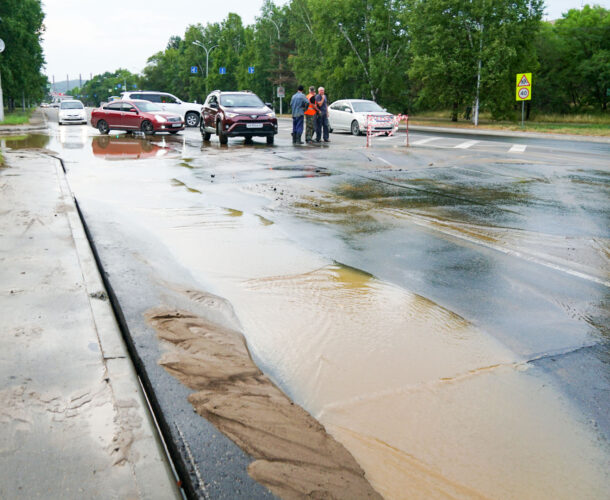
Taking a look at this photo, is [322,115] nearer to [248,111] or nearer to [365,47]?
[248,111]

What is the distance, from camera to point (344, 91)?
52.0m

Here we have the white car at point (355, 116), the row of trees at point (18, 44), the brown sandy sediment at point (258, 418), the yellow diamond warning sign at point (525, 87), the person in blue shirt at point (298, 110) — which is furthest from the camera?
→ the row of trees at point (18, 44)

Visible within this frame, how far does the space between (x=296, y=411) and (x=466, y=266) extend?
10.4ft

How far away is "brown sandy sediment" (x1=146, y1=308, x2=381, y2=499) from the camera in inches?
97.4

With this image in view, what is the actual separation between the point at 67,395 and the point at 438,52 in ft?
128

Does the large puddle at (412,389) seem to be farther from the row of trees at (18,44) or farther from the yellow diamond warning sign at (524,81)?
the row of trees at (18,44)

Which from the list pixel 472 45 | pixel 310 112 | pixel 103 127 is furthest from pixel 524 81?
pixel 103 127

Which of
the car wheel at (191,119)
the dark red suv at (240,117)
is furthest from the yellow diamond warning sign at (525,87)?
the car wheel at (191,119)

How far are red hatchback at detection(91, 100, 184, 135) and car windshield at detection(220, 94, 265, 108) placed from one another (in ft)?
15.7

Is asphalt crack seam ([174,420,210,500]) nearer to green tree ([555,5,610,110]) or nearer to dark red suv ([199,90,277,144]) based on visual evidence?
dark red suv ([199,90,277,144])

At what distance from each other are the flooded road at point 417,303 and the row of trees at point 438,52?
95.2 ft

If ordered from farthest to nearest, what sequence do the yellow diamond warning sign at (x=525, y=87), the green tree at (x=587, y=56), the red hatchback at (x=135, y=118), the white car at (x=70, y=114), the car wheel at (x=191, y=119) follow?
the green tree at (x=587, y=56) → the white car at (x=70, y=114) → the car wheel at (x=191, y=119) → the yellow diamond warning sign at (x=525, y=87) → the red hatchback at (x=135, y=118)

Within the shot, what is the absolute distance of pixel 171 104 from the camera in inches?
1277

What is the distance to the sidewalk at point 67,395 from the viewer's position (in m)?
2.38
